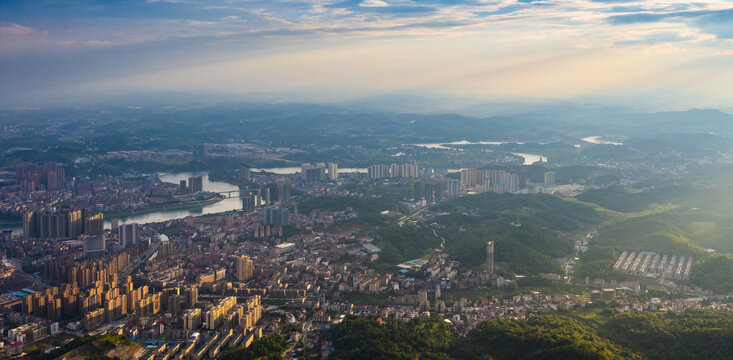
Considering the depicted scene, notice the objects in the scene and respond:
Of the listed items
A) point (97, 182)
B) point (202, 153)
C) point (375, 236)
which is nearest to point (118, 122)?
point (202, 153)

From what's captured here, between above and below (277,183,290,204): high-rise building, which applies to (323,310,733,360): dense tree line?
below

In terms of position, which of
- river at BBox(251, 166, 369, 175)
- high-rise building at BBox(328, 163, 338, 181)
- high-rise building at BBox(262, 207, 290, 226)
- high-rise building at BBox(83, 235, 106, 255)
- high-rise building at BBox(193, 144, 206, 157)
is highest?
high-rise building at BBox(193, 144, 206, 157)

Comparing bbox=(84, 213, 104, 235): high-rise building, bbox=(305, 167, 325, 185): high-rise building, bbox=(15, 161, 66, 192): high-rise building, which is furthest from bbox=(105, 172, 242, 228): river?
bbox=(15, 161, 66, 192): high-rise building

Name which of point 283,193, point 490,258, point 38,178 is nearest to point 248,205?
point 283,193

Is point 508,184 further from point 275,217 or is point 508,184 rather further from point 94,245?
point 94,245

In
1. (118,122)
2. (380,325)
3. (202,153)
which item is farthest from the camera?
(118,122)

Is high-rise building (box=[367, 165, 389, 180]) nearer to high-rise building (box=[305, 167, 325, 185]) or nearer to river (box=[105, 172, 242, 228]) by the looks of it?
high-rise building (box=[305, 167, 325, 185])

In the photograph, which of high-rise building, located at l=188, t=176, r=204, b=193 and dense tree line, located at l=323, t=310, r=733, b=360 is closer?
dense tree line, located at l=323, t=310, r=733, b=360

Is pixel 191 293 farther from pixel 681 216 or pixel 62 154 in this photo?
pixel 62 154

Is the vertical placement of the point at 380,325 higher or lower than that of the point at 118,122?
lower
